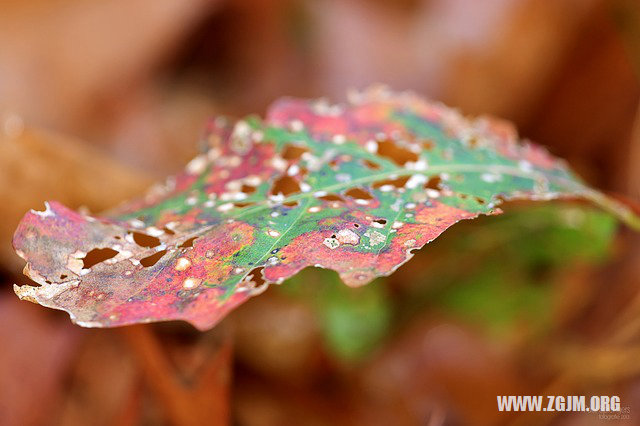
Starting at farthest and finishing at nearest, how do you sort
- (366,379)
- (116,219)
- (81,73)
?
(81,73), (366,379), (116,219)

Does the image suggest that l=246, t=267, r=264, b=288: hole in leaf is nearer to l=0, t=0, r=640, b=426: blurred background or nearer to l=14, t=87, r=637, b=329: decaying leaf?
l=14, t=87, r=637, b=329: decaying leaf

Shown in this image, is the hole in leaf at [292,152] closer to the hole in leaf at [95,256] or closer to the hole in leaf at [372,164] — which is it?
the hole in leaf at [372,164]

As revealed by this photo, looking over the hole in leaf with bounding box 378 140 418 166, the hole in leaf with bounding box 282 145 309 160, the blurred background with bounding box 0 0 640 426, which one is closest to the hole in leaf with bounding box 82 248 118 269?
the blurred background with bounding box 0 0 640 426

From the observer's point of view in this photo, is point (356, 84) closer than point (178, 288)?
No

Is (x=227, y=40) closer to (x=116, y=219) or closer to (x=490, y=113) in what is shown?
(x=490, y=113)

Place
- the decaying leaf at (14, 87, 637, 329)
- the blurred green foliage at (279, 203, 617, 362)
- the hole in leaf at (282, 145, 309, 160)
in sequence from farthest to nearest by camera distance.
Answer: the blurred green foliage at (279, 203, 617, 362), the hole in leaf at (282, 145, 309, 160), the decaying leaf at (14, 87, 637, 329)

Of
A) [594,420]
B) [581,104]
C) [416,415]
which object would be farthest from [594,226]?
[581,104]

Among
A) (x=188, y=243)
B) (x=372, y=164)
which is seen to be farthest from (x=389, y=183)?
(x=188, y=243)
